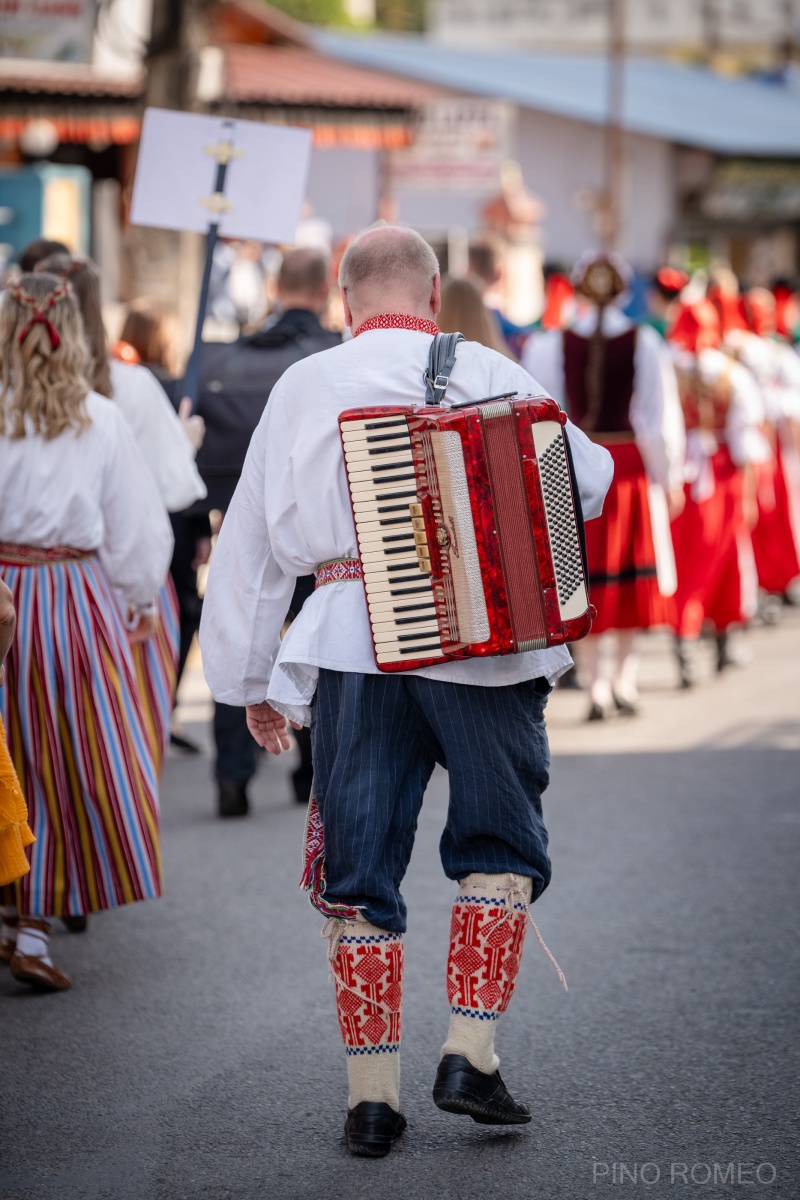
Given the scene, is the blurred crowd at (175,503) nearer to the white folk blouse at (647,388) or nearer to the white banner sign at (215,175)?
the white folk blouse at (647,388)

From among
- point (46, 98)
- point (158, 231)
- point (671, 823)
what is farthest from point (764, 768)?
point (46, 98)

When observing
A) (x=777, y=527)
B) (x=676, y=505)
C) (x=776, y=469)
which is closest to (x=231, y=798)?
(x=676, y=505)

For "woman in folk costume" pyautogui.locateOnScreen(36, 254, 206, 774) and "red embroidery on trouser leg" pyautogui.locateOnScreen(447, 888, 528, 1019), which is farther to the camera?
"woman in folk costume" pyautogui.locateOnScreen(36, 254, 206, 774)

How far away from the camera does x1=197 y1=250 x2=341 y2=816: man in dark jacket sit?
6.63 metres

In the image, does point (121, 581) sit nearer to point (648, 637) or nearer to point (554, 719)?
point (554, 719)

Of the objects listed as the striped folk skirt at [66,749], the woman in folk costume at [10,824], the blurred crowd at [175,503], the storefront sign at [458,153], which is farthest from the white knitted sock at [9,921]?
the storefront sign at [458,153]

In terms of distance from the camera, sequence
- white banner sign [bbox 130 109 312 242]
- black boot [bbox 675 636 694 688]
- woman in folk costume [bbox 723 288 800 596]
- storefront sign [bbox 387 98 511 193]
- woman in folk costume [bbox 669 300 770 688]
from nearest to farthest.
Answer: white banner sign [bbox 130 109 312 242] → black boot [bbox 675 636 694 688] → woman in folk costume [bbox 669 300 770 688] → woman in folk costume [bbox 723 288 800 596] → storefront sign [bbox 387 98 511 193]

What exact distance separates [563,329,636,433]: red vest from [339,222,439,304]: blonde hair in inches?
189

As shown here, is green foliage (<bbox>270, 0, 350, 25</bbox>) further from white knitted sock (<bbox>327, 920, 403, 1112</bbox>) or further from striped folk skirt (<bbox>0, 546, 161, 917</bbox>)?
white knitted sock (<bbox>327, 920, 403, 1112</bbox>)

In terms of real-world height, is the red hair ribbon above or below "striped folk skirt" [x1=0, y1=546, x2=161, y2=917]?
above

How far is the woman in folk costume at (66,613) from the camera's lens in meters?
4.70

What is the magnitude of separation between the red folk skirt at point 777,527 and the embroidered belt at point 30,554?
24.3 feet

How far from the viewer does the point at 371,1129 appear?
3510 mm

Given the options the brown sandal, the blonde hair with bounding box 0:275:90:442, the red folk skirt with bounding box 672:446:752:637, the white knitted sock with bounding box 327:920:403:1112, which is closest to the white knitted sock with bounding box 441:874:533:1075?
the white knitted sock with bounding box 327:920:403:1112
